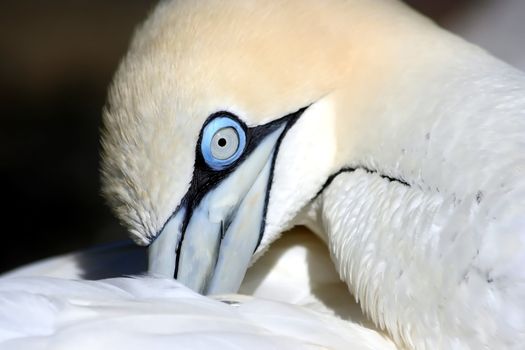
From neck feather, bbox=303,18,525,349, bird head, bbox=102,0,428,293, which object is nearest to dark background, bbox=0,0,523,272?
bird head, bbox=102,0,428,293

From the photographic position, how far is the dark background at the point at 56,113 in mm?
6777

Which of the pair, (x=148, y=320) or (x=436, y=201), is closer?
(x=148, y=320)

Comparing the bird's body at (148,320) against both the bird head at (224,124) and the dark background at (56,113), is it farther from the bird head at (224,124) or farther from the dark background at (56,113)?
the dark background at (56,113)

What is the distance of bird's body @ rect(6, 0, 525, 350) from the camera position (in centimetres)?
262

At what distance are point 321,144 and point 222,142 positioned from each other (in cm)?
32

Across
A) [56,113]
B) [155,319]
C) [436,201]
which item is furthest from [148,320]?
[56,113]

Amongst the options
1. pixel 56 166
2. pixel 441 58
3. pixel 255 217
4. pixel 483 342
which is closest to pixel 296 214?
pixel 255 217

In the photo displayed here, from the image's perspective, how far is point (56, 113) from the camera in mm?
7590

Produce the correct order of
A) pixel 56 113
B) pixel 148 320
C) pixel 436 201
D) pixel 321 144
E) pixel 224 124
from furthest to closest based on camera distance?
pixel 56 113, pixel 321 144, pixel 224 124, pixel 436 201, pixel 148 320

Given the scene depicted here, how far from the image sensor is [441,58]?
296 cm

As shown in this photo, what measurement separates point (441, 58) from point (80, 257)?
131 centimetres

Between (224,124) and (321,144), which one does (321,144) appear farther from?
(224,124)

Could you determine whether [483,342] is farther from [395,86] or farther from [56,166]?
[56,166]

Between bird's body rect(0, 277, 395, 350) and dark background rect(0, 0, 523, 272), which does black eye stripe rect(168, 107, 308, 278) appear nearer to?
bird's body rect(0, 277, 395, 350)
